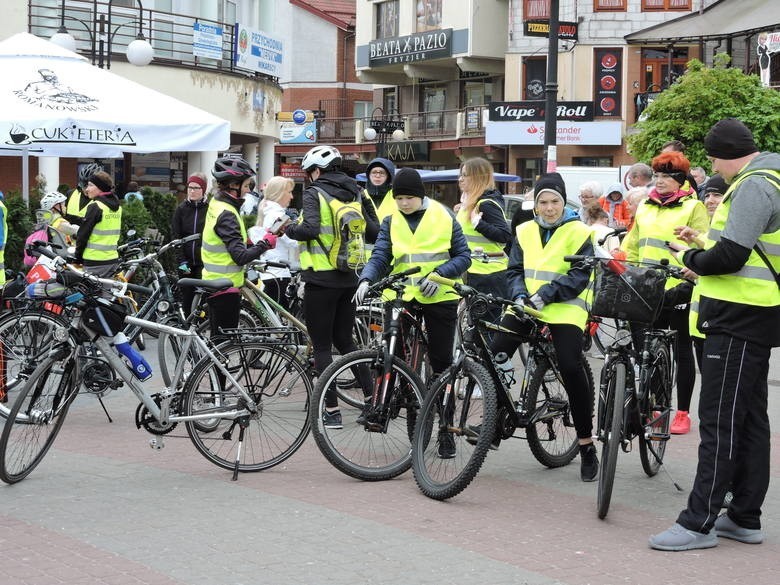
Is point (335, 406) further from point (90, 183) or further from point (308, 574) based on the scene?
point (90, 183)

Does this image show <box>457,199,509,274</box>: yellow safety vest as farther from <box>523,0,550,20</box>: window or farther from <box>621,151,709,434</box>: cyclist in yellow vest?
<box>523,0,550,20</box>: window

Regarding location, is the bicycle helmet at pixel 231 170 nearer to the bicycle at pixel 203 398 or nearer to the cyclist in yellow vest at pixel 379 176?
the bicycle at pixel 203 398

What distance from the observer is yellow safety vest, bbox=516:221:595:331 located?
287 inches

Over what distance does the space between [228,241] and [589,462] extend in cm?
303

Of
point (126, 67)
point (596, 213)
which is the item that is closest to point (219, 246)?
point (596, 213)

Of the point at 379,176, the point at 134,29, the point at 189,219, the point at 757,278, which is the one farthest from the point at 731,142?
the point at 134,29

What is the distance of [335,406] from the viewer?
7.32 m

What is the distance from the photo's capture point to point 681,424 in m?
8.95

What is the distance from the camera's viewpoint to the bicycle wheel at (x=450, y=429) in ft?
22.1

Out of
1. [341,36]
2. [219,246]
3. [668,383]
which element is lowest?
[668,383]

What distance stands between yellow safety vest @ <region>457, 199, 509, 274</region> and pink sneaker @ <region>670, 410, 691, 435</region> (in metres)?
2.02

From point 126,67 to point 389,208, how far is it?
16.7 meters

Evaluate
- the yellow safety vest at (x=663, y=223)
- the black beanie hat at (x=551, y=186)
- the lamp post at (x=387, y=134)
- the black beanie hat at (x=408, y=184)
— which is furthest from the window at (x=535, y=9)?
the black beanie hat at (x=551, y=186)

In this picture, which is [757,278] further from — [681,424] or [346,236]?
[346,236]
